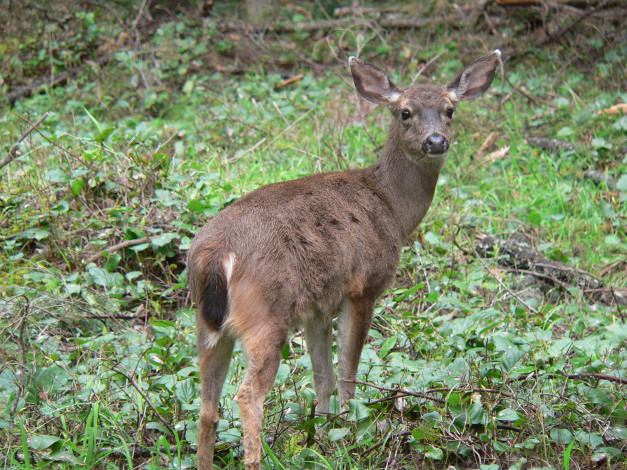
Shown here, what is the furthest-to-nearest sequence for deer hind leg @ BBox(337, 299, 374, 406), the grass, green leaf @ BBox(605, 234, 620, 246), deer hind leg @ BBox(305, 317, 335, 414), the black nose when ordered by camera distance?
green leaf @ BBox(605, 234, 620, 246), the black nose, deer hind leg @ BBox(305, 317, 335, 414), deer hind leg @ BBox(337, 299, 374, 406), the grass

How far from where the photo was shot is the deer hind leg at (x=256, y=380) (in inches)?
126

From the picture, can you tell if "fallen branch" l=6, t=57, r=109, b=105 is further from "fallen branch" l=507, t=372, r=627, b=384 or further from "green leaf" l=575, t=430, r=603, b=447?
"green leaf" l=575, t=430, r=603, b=447

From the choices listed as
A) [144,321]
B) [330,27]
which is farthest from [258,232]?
[330,27]

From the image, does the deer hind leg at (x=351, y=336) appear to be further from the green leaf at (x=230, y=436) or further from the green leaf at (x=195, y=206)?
the green leaf at (x=195, y=206)

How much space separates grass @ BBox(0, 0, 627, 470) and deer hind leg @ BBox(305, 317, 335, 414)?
0.54ft

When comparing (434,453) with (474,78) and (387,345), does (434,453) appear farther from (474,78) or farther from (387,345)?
(474,78)

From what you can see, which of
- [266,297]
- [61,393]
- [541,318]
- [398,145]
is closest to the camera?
[266,297]

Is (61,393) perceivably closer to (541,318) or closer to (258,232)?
(258,232)

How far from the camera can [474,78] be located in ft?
16.8

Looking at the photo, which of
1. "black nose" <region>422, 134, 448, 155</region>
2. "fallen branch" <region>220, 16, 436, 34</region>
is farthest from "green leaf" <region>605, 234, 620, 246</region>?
"fallen branch" <region>220, 16, 436, 34</region>

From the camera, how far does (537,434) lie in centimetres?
348

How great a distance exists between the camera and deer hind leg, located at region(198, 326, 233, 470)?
11.1ft

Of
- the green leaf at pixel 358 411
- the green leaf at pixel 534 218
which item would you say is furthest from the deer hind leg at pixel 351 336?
the green leaf at pixel 534 218

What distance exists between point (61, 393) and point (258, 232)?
1.45 meters
